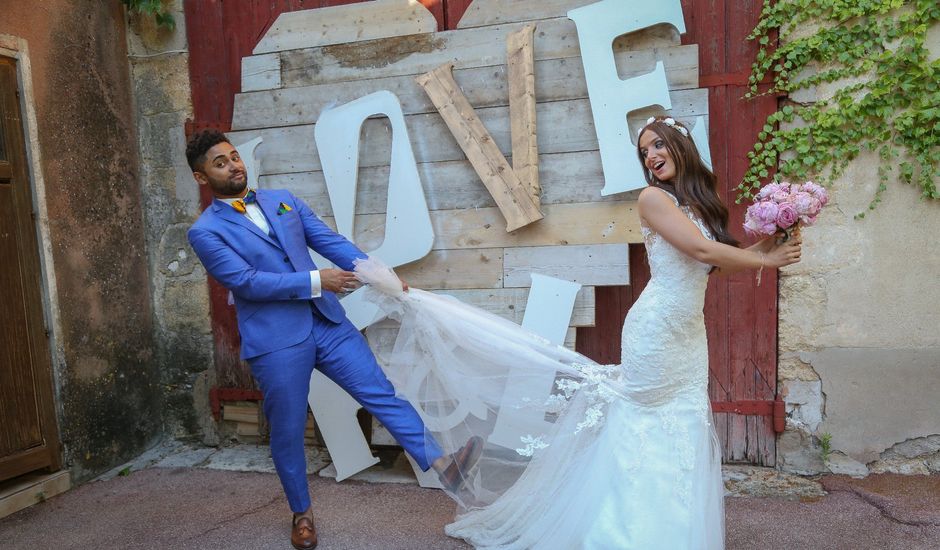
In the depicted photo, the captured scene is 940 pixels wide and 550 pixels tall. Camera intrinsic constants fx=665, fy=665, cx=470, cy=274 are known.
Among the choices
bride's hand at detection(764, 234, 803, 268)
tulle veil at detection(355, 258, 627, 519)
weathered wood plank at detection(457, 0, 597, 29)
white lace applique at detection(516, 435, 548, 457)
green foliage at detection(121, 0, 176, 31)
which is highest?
green foliage at detection(121, 0, 176, 31)

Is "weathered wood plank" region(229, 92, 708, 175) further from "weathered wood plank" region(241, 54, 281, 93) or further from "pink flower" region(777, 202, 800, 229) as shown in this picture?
"pink flower" region(777, 202, 800, 229)

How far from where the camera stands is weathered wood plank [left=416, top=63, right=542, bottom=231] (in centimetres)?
371

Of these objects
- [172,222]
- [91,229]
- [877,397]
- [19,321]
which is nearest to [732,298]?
[877,397]

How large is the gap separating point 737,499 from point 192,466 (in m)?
3.29

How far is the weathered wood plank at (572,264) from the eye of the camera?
366 centimetres

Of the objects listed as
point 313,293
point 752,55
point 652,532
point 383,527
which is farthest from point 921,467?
point 313,293

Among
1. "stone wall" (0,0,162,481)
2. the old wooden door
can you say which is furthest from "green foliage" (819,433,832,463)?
the old wooden door

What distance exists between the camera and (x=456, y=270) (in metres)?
3.92

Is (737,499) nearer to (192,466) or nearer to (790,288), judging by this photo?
(790,288)

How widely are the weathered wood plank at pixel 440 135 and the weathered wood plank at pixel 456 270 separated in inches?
22.7

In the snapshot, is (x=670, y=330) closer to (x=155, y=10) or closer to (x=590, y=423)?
(x=590, y=423)

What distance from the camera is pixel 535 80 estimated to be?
3.76m

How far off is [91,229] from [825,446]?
457cm

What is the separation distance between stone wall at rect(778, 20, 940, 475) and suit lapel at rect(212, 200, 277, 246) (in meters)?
2.81
